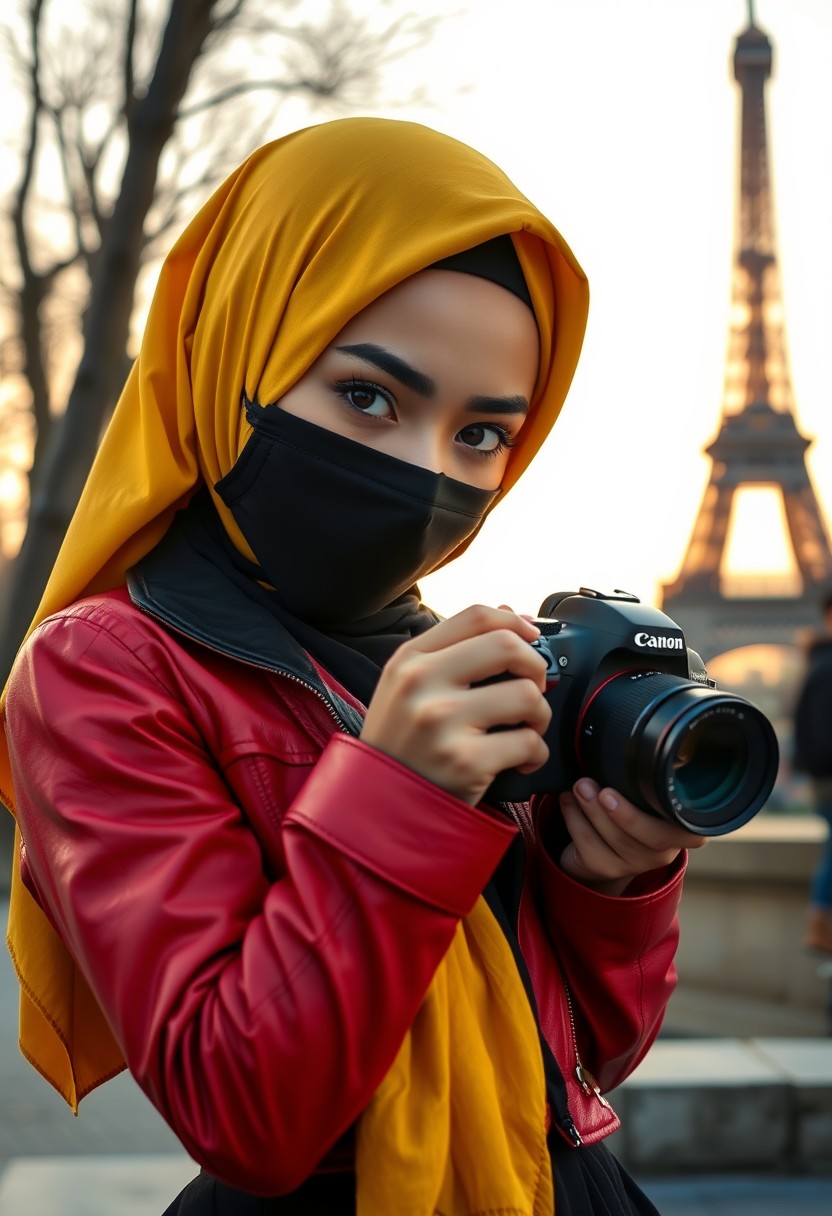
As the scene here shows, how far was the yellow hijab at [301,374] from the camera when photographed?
121 centimetres

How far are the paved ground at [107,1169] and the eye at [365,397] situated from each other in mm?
2259

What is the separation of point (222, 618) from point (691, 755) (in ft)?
1.57

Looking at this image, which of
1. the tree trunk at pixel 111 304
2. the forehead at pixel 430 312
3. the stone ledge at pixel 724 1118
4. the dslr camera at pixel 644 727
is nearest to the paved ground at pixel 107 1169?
the stone ledge at pixel 724 1118

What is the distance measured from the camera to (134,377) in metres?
1.50

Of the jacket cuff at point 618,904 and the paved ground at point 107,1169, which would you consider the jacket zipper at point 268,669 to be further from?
the paved ground at point 107,1169

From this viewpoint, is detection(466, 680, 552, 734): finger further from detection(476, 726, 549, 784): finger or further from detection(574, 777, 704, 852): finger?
detection(574, 777, 704, 852): finger

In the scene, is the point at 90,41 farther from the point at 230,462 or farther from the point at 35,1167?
the point at 230,462

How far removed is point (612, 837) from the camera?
52.4 inches

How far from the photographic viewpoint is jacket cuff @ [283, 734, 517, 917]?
1.08m

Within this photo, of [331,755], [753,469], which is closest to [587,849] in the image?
[331,755]

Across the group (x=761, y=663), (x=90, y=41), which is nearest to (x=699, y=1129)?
(x=90, y=41)

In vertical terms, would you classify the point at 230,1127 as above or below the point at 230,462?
below

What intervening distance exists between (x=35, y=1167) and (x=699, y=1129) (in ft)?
6.05

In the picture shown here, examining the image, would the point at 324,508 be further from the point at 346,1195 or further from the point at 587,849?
the point at 346,1195
